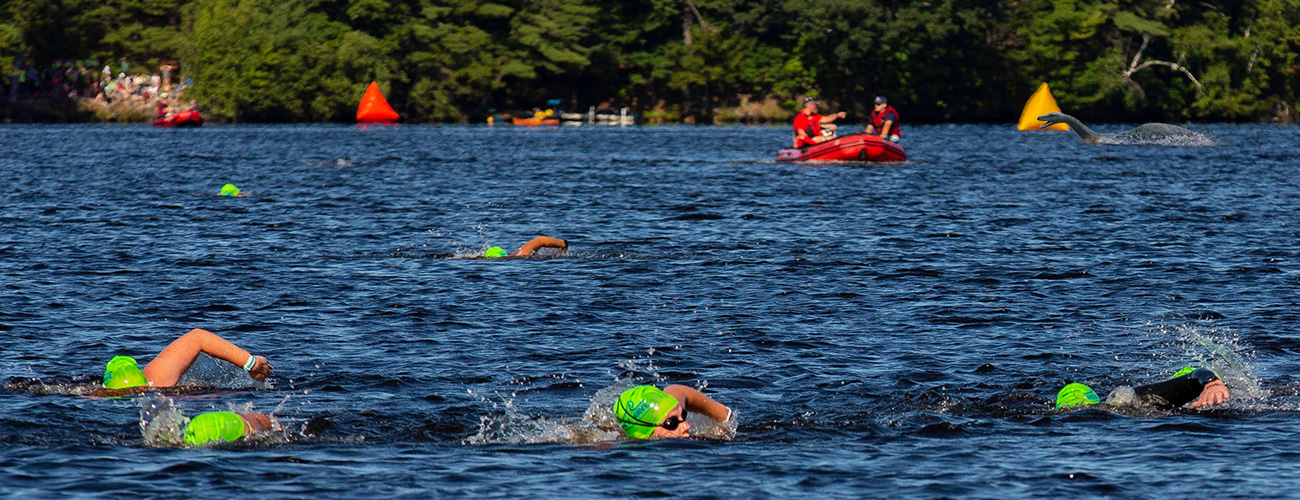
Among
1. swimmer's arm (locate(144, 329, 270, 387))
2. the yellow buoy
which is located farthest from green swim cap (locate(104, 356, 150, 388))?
the yellow buoy

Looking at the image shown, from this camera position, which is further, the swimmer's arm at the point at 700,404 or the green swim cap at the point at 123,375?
the green swim cap at the point at 123,375

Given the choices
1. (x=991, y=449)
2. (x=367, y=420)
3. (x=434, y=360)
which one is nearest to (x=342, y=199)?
(x=434, y=360)

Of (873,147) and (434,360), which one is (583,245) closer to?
(434,360)

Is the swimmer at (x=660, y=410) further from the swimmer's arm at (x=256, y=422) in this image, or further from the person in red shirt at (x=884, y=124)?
the person in red shirt at (x=884, y=124)

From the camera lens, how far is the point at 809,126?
4231cm

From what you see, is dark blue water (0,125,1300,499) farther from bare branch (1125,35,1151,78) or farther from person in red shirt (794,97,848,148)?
bare branch (1125,35,1151,78)

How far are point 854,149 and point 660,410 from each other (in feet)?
105

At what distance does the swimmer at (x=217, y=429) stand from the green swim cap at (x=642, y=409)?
2.49m

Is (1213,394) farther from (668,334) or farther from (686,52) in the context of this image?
(686,52)

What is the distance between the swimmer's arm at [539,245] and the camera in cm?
2014

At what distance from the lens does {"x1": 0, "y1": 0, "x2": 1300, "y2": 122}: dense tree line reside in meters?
91.2

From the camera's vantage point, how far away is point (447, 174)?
138 ft

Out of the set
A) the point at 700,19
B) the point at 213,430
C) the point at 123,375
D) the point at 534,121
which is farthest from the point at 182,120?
the point at 213,430

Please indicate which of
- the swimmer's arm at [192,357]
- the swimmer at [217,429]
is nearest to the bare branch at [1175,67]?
the swimmer's arm at [192,357]
